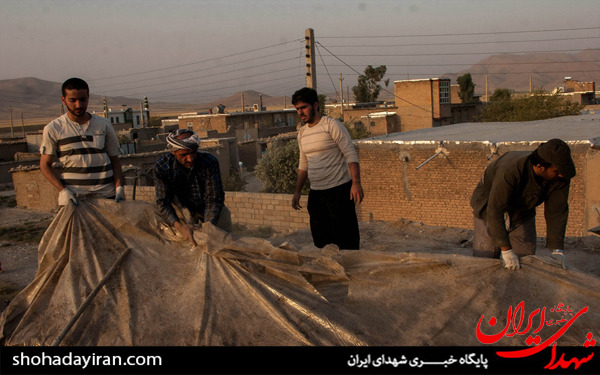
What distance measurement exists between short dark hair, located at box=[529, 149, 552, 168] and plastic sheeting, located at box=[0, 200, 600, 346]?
63 cm

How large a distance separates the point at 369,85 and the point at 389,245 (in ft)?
158

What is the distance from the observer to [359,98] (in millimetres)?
54875

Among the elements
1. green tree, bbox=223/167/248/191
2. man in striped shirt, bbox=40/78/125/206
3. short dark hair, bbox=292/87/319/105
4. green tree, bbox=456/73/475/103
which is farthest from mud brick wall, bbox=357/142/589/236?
green tree, bbox=456/73/475/103

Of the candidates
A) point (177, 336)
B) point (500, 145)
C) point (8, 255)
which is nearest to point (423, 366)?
point (177, 336)

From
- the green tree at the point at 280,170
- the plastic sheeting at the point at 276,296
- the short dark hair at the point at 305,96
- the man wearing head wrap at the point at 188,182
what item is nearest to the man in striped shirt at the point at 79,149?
the man wearing head wrap at the point at 188,182

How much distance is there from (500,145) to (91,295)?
37.8ft

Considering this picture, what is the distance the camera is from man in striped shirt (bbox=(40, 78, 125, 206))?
14.3 ft

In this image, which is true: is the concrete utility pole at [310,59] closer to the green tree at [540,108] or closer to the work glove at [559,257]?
the work glove at [559,257]

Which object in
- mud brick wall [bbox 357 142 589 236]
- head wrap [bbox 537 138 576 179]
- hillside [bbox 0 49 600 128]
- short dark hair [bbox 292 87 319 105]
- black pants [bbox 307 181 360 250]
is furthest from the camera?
hillside [bbox 0 49 600 128]

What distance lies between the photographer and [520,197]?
3.78 m

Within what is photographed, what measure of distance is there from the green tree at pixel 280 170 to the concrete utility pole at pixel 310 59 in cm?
372

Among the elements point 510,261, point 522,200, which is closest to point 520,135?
point 522,200

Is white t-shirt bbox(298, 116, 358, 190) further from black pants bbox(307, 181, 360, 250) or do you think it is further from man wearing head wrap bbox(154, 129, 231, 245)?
man wearing head wrap bbox(154, 129, 231, 245)

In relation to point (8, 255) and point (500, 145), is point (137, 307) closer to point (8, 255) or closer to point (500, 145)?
point (8, 255)
